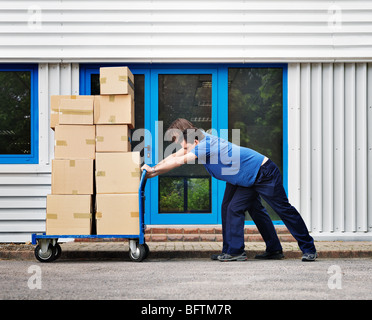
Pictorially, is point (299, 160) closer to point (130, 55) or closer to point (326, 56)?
point (326, 56)

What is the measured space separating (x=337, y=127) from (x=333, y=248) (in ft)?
6.92

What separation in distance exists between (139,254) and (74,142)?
1537 millimetres

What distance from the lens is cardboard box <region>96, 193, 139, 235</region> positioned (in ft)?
22.4

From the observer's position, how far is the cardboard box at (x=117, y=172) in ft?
22.6

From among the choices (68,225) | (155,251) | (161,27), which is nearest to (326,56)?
(161,27)

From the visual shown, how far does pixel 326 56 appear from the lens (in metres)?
8.89

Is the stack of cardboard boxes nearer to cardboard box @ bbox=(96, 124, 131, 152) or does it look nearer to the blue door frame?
cardboard box @ bbox=(96, 124, 131, 152)

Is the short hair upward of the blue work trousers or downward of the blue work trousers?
upward

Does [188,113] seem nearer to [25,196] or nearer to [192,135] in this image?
[192,135]

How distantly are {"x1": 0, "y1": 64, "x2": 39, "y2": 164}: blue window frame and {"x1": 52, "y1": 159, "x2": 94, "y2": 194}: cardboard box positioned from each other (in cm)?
213

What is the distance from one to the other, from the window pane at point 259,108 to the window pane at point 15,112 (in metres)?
3.14

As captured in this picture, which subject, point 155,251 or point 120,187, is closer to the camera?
point 120,187

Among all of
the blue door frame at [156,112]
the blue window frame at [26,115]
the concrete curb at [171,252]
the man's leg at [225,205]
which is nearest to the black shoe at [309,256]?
the concrete curb at [171,252]

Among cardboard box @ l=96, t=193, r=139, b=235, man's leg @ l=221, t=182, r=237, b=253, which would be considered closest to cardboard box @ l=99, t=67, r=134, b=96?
cardboard box @ l=96, t=193, r=139, b=235
